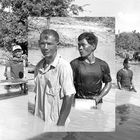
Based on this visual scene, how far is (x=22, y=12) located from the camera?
1475 centimetres

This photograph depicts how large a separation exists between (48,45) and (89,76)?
471 mm

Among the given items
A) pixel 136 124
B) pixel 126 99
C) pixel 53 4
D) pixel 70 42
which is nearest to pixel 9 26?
pixel 53 4

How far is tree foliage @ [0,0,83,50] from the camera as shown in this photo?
1288 centimetres

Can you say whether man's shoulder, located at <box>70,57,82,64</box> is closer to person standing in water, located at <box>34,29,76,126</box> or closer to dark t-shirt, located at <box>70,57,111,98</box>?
dark t-shirt, located at <box>70,57,111,98</box>

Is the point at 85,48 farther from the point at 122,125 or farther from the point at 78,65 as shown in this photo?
the point at 122,125

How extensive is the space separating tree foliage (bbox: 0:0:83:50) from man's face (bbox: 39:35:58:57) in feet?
30.6

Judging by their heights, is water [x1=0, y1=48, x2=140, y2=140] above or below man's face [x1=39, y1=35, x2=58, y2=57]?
below

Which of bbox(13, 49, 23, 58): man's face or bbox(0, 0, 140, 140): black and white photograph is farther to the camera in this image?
bbox(13, 49, 23, 58): man's face

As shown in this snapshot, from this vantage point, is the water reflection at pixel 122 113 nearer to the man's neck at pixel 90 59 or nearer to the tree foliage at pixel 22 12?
the man's neck at pixel 90 59

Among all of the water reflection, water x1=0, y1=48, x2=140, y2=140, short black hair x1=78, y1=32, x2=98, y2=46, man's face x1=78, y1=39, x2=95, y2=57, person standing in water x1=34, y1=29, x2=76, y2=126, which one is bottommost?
the water reflection

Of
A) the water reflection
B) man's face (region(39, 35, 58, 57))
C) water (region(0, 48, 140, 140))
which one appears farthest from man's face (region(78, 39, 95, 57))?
the water reflection

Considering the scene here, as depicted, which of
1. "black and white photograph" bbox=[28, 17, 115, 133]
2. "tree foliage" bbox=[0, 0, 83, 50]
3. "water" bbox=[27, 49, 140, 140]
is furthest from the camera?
"tree foliage" bbox=[0, 0, 83, 50]

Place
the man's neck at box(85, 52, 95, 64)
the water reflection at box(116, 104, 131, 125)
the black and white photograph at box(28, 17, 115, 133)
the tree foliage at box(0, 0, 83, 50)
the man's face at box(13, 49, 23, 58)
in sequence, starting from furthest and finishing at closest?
the tree foliage at box(0, 0, 83, 50) < the man's face at box(13, 49, 23, 58) < the water reflection at box(116, 104, 131, 125) < the man's neck at box(85, 52, 95, 64) < the black and white photograph at box(28, 17, 115, 133)

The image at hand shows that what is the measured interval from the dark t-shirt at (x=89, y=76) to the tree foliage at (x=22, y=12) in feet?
30.0
